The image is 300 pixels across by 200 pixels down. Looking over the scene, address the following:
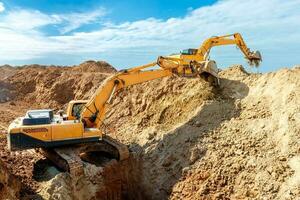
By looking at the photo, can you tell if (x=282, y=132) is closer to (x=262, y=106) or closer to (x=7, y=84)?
(x=262, y=106)

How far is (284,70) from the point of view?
15.3m

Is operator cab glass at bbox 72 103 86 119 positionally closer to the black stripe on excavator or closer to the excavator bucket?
the black stripe on excavator

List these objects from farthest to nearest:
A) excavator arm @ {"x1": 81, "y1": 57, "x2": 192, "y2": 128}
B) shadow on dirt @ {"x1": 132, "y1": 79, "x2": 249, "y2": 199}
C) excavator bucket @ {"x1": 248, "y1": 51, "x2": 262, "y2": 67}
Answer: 1. excavator bucket @ {"x1": 248, "y1": 51, "x2": 262, "y2": 67}
2. excavator arm @ {"x1": 81, "y1": 57, "x2": 192, "y2": 128}
3. shadow on dirt @ {"x1": 132, "y1": 79, "x2": 249, "y2": 199}

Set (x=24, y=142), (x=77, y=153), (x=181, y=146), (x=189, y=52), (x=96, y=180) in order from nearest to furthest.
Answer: (x=24, y=142)
(x=96, y=180)
(x=77, y=153)
(x=181, y=146)
(x=189, y=52)

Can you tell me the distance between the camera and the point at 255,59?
18.3 meters

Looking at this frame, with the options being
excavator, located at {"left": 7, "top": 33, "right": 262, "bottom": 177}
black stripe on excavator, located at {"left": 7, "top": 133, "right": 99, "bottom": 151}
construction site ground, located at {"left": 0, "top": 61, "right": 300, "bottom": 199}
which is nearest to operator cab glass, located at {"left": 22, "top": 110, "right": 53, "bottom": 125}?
excavator, located at {"left": 7, "top": 33, "right": 262, "bottom": 177}

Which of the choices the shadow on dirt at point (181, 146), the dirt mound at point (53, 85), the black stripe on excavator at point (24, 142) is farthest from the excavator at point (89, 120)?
the dirt mound at point (53, 85)

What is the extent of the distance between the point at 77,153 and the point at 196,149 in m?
4.15

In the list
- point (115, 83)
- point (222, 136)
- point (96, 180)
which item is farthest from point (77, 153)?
point (222, 136)

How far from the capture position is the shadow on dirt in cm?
1399

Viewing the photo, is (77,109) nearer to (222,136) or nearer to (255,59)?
(222,136)


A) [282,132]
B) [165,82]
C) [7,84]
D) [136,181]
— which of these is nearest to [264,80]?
[282,132]

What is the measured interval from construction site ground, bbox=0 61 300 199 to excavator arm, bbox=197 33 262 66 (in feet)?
2.89

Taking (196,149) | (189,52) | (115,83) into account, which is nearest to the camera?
(196,149)
